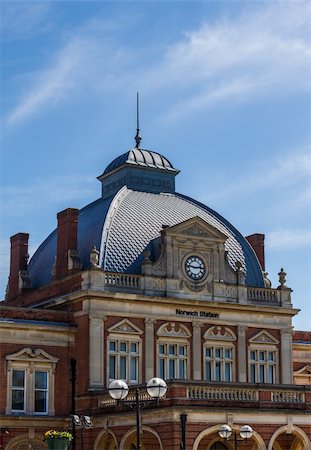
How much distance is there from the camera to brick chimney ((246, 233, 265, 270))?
6068 cm

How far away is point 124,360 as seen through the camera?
51.3 meters

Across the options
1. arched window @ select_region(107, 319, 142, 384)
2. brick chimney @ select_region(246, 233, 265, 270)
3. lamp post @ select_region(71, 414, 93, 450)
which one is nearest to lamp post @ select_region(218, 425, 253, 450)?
lamp post @ select_region(71, 414, 93, 450)

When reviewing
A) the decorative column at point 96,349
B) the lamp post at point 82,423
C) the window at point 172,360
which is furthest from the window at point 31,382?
the window at point 172,360

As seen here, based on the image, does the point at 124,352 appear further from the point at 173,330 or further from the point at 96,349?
the point at 173,330

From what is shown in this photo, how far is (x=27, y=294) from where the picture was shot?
5812cm

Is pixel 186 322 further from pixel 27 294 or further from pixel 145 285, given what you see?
pixel 27 294

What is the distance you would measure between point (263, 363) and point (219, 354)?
2.91 metres

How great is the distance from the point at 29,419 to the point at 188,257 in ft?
40.8

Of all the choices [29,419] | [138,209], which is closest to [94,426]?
[29,419]

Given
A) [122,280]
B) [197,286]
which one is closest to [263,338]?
[197,286]

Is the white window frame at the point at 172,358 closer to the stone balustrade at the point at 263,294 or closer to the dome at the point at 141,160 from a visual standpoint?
the stone balustrade at the point at 263,294

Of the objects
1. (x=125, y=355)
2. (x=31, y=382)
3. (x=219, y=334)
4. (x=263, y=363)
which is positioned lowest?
(x=31, y=382)

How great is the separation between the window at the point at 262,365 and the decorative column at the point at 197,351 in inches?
137

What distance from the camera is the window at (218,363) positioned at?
53688mm
